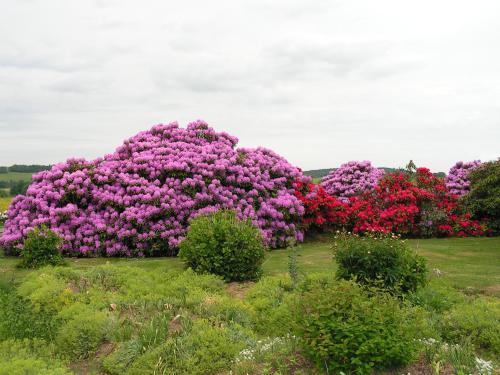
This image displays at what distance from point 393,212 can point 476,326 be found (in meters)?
10.8

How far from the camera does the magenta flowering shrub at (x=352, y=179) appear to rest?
69.0ft

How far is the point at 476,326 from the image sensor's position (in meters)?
6.64

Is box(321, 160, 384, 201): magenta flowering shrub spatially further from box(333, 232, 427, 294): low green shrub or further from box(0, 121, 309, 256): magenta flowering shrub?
box(333, 232, 427, 294): low green shrub

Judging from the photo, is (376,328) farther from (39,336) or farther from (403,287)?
(39,336)

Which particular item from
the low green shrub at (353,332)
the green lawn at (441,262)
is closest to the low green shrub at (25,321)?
the green lawn at (441,262)

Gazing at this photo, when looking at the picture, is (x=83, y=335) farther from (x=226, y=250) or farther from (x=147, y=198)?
(x=147, y=198)

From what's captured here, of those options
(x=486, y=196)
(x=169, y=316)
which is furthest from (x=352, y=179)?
(x=169, y=316)

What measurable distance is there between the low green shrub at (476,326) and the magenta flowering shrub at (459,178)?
14.6 m

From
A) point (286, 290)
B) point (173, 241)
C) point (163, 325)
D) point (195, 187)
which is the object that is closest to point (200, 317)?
point (163, 325)

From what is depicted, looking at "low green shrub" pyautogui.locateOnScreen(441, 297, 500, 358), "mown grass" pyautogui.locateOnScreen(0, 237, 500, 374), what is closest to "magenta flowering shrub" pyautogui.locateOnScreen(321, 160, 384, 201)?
"mown grass" pyautogui.locateOnScreen(0, 237, 500, 374)

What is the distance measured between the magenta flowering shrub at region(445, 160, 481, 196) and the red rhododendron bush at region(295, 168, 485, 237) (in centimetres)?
245

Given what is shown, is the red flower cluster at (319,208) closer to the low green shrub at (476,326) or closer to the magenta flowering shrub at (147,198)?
the magenta flowering shrub at (147,198)

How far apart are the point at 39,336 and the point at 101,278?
2483mm

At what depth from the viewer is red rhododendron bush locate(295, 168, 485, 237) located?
17.1 m
